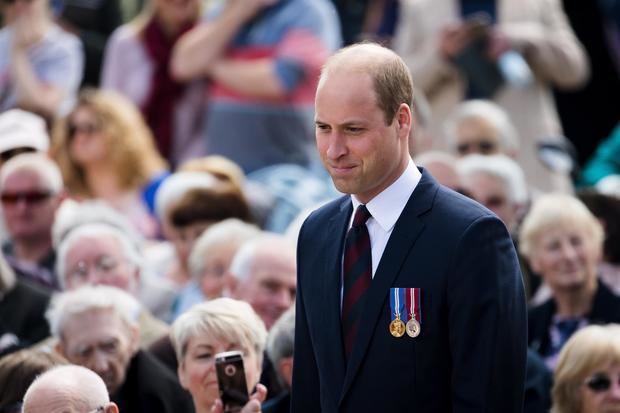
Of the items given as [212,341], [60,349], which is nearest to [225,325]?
[212,341]

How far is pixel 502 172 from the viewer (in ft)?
27.3

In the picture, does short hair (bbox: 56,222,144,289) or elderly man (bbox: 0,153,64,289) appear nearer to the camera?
short hair (bbox: 56,222,144,289)

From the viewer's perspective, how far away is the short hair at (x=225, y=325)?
5.58m

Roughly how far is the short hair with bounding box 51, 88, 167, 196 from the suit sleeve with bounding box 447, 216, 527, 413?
5.64 metres

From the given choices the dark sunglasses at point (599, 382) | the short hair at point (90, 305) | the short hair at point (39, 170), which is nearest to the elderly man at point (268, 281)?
the short hair at point (90, 305)

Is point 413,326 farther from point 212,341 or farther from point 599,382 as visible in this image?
point 599,382

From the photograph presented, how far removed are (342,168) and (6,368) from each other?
2.28m

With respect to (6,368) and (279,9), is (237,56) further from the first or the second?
(6,368)

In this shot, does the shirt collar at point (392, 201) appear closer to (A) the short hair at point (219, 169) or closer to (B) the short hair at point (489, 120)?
(A) the short hair at point (219, 169)

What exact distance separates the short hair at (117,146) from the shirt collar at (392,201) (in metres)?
5.43

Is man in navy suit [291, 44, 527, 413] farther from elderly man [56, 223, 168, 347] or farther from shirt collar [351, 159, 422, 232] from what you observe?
elderly man [56, 223, 168, 347]

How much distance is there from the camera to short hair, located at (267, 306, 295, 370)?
5910 mm

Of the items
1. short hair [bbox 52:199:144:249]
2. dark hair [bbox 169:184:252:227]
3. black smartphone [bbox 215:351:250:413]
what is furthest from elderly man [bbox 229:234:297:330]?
black smartphone [bbox 215:351:250:413]

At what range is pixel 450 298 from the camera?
379 cm
